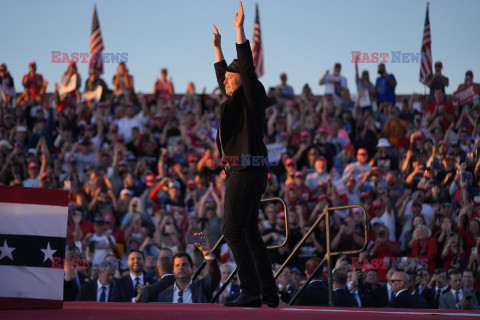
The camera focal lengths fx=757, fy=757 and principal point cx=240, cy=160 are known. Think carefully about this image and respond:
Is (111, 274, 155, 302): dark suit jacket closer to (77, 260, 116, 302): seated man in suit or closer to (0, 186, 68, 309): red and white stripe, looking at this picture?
(77, 260, 116, 302): seated man in suit

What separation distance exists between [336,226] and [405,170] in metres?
2.55

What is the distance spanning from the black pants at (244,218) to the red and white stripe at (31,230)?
1.34 m

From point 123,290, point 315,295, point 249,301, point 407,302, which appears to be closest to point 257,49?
point 123,290

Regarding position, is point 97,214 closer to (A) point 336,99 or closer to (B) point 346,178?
(B) point 346,178

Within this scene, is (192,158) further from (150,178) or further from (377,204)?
(377,204)

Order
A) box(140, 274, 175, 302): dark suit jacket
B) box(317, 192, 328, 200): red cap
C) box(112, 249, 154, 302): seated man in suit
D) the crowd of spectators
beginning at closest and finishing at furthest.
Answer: box(140, 274, 175, 302): dark suit jacket → box(112, 249, 154, 302): seated man in suit → the crowd of spectators → box(317, 192, 328, 200): red cap

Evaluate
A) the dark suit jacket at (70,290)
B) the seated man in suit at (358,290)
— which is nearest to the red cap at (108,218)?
the dark suit jacket at (70,290)

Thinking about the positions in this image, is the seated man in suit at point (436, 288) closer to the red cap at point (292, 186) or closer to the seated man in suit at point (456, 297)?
the seated man in suit at point (456, 297)

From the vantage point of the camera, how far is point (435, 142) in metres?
15.5

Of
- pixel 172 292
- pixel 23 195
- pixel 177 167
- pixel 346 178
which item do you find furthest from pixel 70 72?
pixel 23 195

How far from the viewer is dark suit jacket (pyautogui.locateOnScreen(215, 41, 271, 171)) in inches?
219

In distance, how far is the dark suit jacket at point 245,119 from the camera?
5562 millimetres

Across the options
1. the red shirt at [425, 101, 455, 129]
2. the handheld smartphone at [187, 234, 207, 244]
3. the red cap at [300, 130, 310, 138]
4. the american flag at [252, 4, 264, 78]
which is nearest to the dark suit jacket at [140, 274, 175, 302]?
the handheld smartphone at [187, 234, 207, 244]

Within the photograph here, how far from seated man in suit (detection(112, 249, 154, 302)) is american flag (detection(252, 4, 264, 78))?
12043 mm
